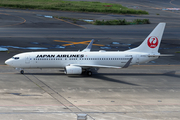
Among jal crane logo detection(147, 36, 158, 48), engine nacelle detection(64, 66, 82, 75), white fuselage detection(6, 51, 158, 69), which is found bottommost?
engine nacelle detection(64, 66, 82, 75)

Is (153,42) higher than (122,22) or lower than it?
higher

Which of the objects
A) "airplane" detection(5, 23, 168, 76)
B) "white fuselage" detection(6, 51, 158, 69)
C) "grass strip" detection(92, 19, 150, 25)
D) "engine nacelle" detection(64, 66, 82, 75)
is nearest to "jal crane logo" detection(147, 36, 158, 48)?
"airplane" detection(5, 23, 168, 76)

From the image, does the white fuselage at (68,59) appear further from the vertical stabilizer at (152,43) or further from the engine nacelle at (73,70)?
the engine nacelle at (73,70)

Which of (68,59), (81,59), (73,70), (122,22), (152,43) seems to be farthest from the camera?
(122,22)

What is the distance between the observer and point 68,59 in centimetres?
4778

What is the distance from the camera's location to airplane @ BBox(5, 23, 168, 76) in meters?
46.9

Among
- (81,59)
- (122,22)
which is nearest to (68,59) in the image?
(81,59)

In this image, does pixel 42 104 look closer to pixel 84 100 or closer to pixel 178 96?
pixel 84 100

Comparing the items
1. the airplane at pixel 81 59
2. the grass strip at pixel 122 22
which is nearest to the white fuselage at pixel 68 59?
the airplane at pixel 81 59

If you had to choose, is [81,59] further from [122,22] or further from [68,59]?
[122,22]

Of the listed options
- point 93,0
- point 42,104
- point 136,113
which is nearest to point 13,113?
point 42,104

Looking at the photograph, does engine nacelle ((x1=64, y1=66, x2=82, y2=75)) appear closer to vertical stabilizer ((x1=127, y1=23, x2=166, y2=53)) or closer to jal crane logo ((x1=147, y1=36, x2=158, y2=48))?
vertical stabilizer ((x1=127, y1=23, x2=166, y2=53))

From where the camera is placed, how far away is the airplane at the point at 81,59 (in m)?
46.9

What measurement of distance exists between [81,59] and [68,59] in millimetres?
2079
